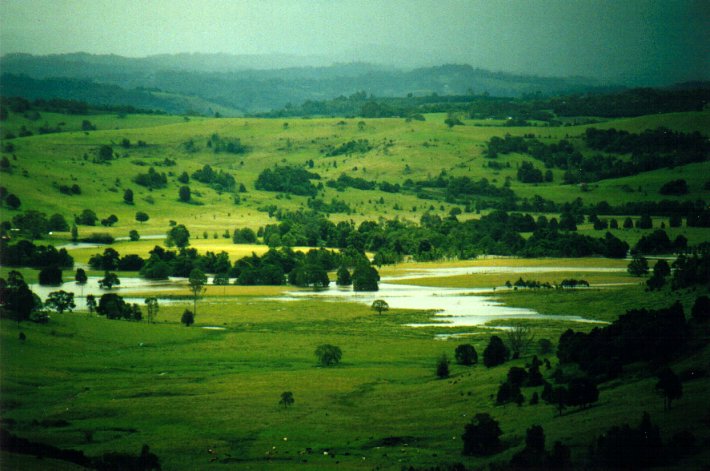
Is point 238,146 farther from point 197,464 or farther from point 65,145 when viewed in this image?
point 197,464

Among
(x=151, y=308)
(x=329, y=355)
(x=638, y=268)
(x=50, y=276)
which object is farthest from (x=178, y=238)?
(x=329, y=355)

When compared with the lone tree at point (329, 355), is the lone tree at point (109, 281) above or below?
below

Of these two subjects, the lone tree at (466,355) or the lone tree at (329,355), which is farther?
the lone tree at (329,355)

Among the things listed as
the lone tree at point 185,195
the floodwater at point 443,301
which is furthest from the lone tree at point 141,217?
the floodwater at point 443,301

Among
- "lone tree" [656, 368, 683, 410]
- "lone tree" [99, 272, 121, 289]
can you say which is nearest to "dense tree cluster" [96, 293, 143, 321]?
"lone tree" [99, 272, 121, 289]

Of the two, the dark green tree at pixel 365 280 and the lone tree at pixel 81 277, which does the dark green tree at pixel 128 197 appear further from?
the dark green tree at pixel 365 280

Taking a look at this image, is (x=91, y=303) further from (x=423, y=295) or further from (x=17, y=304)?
(x=423, y=295)
